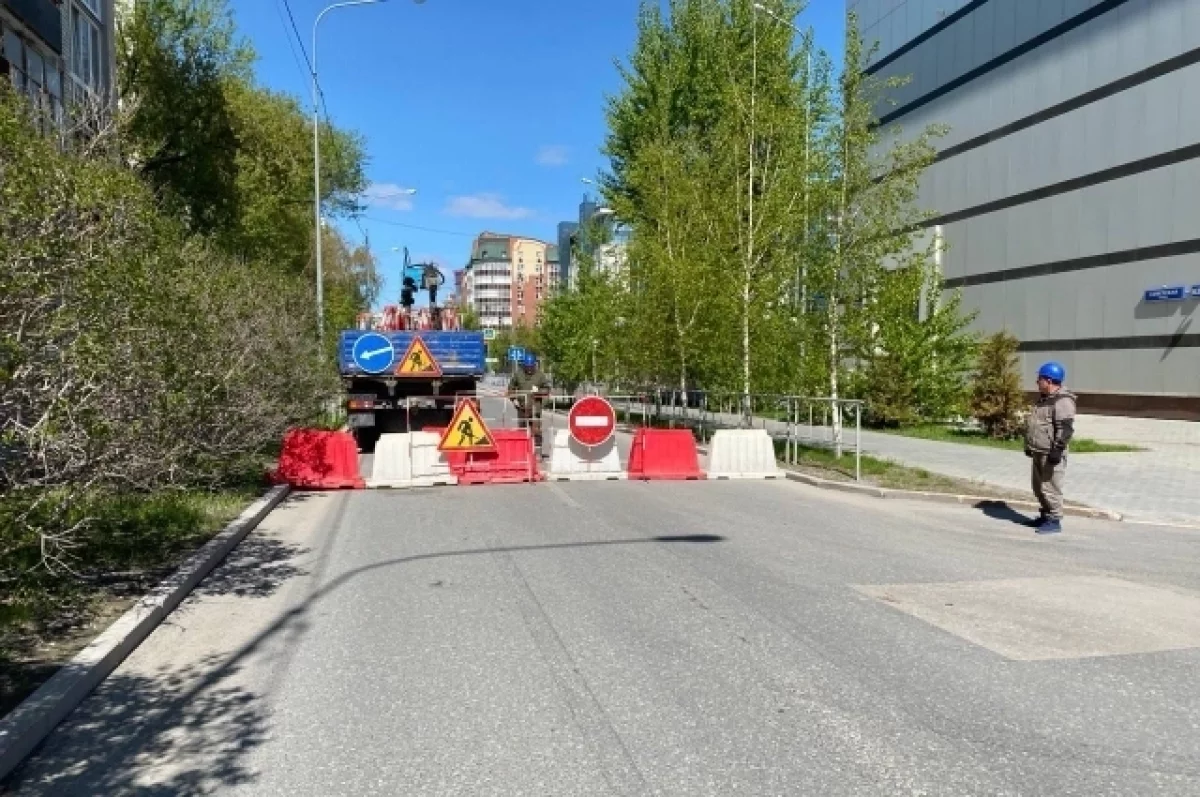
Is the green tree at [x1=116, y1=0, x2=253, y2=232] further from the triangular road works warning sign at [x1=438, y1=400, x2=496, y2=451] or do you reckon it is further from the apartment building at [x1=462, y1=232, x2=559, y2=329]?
the apartment building at [x1=462, y1=232, x2=559, y2=329]

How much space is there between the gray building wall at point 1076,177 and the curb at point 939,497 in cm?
1745

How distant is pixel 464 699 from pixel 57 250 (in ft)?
10.8

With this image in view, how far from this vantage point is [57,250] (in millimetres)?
4984

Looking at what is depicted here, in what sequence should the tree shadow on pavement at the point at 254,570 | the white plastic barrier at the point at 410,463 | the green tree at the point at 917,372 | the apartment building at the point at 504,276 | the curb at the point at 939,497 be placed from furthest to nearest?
the apartment building at the point at 504,276 < the green tree at the point at 917,372 < the white plastic barrier at the point at 410,463 < the curb at the point at 939,497 < the tree shadow on pavement at the point at 254,570

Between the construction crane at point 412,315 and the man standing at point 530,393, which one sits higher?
the construction crane at point 412,315

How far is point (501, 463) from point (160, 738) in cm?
994

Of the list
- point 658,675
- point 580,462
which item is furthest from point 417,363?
point 658,675

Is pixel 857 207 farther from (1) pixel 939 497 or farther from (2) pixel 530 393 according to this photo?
(2) pixel 530 393

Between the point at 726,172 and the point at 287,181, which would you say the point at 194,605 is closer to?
the point at 726,172

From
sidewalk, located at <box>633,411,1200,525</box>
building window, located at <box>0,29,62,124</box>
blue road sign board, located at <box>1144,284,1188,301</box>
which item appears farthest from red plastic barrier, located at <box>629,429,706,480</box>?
blue road sign board, located at <box>1144,284,1188,301</box>

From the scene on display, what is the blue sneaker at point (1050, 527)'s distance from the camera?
982 cm

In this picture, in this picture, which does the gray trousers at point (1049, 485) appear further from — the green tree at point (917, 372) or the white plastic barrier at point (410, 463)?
the green tree at point (917, 372)

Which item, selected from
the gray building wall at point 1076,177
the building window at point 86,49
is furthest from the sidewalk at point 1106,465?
the building window at point 86,49

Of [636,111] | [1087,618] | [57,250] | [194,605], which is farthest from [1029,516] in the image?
[636,111]
